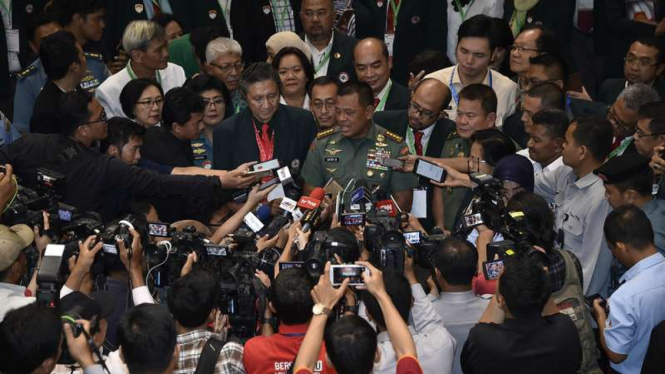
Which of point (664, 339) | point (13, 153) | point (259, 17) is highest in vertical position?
point (259, 17)

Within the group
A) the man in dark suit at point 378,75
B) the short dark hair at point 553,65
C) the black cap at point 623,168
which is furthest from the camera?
the man in dark suit at point 378,75

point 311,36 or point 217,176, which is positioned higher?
point 311,36

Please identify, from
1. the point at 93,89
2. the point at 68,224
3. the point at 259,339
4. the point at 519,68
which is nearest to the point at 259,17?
the point at 93,89

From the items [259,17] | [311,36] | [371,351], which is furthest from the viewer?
[259,17]

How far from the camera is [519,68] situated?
9.20 meters

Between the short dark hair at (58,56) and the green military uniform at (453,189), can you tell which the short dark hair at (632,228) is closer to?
the green military uniform at (453,189)

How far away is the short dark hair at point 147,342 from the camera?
16.3ft

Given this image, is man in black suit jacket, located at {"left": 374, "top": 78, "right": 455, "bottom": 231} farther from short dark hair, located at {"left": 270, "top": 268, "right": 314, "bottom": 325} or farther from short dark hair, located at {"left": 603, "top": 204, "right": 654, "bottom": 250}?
short dark hair, located at {"left": 270, "top": 268, "right": 314, "bottom": 325}

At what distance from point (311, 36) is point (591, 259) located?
377 cm

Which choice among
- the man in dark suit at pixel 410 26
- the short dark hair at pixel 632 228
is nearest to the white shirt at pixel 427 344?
the short dark hair at pixel 632 228

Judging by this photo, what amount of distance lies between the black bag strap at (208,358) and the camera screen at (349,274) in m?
0.67

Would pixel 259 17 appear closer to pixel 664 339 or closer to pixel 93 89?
pixel 93 89

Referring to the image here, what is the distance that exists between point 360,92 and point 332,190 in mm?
764

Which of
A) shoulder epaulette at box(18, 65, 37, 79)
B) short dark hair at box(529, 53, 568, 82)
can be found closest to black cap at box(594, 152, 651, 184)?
short dark hair at box(529, 53, 568, 82)
